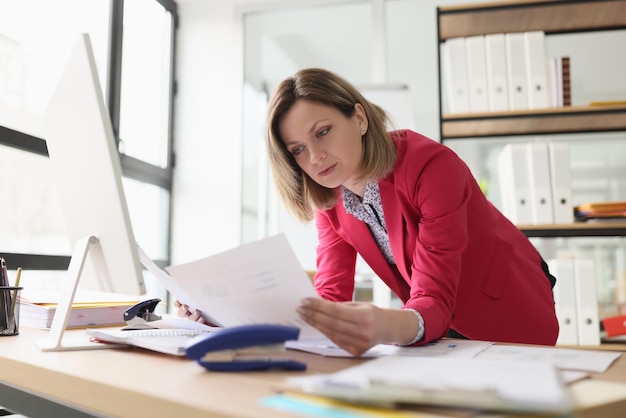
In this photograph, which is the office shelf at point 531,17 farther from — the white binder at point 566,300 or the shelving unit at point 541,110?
the white binder at point 566,300

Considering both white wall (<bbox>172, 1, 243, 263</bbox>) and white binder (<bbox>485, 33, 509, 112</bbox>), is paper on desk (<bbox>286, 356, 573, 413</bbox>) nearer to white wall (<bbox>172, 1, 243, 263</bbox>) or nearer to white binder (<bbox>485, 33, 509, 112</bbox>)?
white binder (<bbox>485, 33, 509, 112</bbox>)

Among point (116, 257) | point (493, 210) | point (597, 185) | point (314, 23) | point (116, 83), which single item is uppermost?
point (314, 23)

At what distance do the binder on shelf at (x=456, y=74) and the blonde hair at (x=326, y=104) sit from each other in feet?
4.49

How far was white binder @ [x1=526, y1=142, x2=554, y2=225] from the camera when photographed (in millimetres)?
2414

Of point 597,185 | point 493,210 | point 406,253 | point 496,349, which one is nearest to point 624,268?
point 597,185

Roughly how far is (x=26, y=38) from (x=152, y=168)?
42.9 inches

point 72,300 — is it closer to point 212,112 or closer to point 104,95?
point 104,95

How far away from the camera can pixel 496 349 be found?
84 centimetres

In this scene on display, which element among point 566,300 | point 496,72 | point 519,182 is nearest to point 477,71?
point 496,72

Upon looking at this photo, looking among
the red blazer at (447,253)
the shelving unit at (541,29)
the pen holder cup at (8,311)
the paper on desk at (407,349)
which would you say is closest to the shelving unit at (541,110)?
the shelving unit at (541,29)

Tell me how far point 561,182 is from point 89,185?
215 centimetres

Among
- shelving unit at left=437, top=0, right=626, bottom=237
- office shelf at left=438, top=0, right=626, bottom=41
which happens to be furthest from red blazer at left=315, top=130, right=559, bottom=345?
office shelf at left=438, top=0, right=626, bottom=41

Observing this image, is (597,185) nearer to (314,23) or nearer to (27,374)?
(314,23)

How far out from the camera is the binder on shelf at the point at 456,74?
2.57 metres
